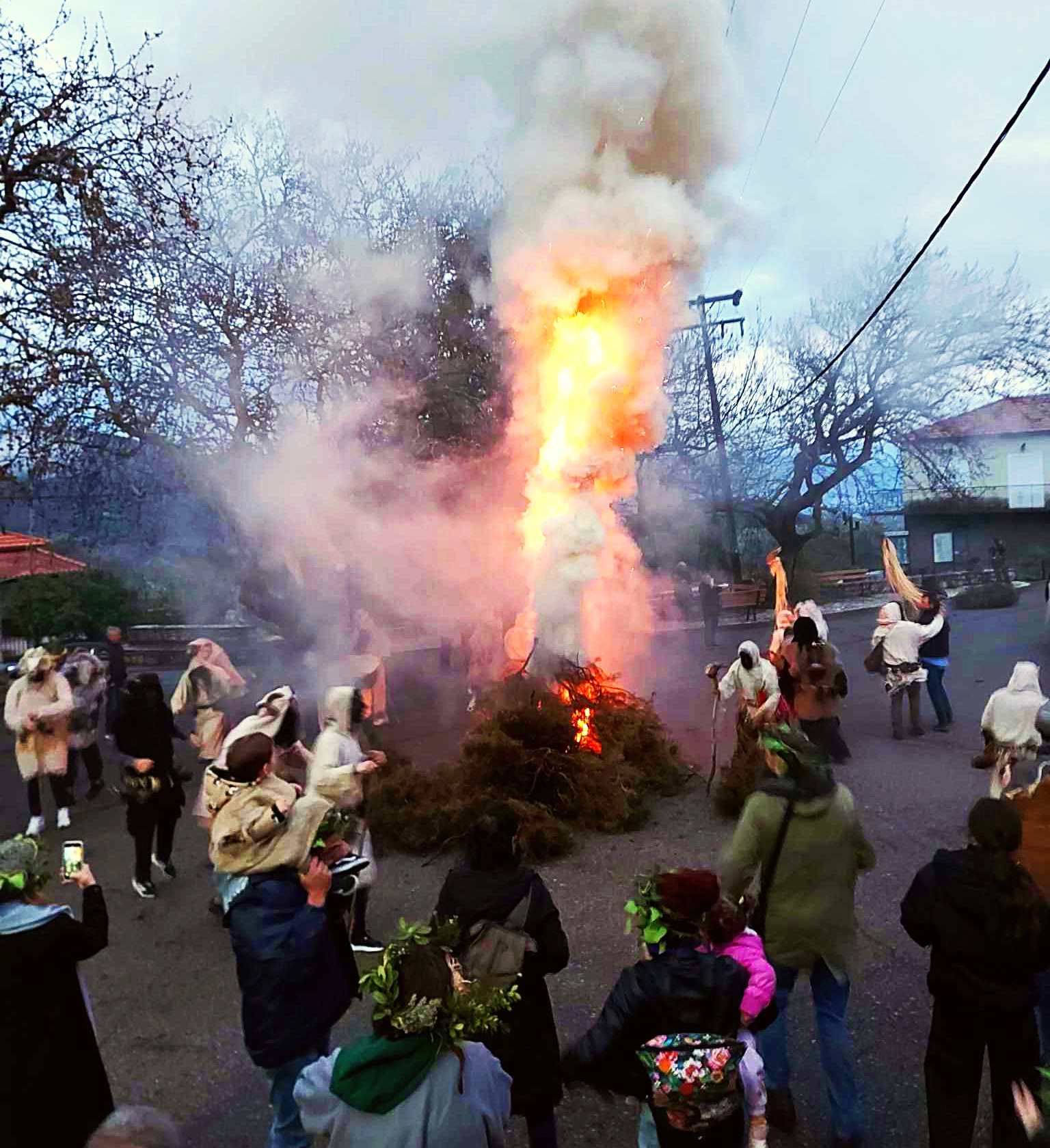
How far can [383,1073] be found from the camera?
2.02 metres

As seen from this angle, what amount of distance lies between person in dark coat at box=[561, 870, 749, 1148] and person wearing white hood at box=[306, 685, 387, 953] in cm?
222

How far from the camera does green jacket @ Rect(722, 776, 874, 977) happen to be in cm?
309

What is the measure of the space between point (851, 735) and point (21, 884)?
8518 mm

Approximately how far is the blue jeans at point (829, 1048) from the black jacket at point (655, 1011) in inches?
32.4

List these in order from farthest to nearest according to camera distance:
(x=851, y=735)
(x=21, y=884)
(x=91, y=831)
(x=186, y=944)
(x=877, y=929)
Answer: (x=851, y=735) < (x=91, y=831) < (x=186, y=944) < (x=877, y=929) < (x=21, y=884)

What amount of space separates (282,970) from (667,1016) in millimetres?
1219

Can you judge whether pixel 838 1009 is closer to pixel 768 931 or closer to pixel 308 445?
pixel 768 931

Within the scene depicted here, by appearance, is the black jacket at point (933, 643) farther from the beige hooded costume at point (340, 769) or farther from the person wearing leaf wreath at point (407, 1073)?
the person wearing leaf wreath at point (407, 1073)

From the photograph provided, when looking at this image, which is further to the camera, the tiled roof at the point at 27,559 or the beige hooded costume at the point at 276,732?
the tiled roof at the point at 27,559

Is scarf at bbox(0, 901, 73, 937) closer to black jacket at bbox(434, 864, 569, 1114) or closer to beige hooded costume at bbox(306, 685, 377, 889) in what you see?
black jacket at bbox(434, 864, 569, 1114)

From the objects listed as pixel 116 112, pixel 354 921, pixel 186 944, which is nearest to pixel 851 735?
pixel 354 921

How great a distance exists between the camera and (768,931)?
312 cm

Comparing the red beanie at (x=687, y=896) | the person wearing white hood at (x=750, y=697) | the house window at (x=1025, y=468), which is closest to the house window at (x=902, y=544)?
the house window at (x=1025, y=468)

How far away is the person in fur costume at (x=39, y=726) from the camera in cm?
714
